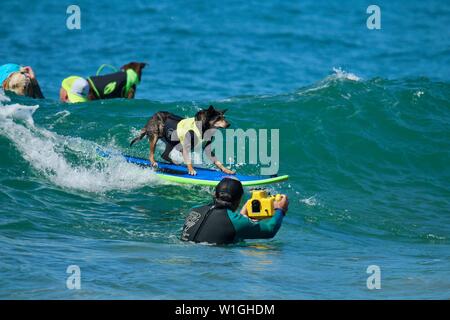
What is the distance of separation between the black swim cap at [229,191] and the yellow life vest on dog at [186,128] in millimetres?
3706

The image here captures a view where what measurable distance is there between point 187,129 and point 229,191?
3.94 m

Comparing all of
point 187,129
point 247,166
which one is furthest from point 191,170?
point 247,166

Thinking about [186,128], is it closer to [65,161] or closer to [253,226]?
[65,161]

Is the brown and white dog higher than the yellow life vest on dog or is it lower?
higher

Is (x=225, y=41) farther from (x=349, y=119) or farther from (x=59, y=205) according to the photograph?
(x=59, y=205)

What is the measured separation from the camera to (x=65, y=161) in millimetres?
13609

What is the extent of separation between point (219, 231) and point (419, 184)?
6.42 m

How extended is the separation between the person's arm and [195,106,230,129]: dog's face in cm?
375

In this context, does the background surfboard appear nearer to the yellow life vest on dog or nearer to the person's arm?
the yellow life vest on dog

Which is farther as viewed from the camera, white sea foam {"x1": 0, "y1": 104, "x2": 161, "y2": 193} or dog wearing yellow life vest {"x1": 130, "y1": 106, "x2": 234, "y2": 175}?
white sea foam {"x1": 0, "y1": 104, "x2": 161, "y2": 193}

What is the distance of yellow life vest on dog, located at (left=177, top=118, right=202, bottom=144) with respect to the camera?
12.9 meters

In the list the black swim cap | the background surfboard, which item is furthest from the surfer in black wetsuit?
the background surfboard

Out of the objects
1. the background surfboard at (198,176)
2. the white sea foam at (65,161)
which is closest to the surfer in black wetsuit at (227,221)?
the background surfboard at (198,176)

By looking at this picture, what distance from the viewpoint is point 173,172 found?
13406 mm
